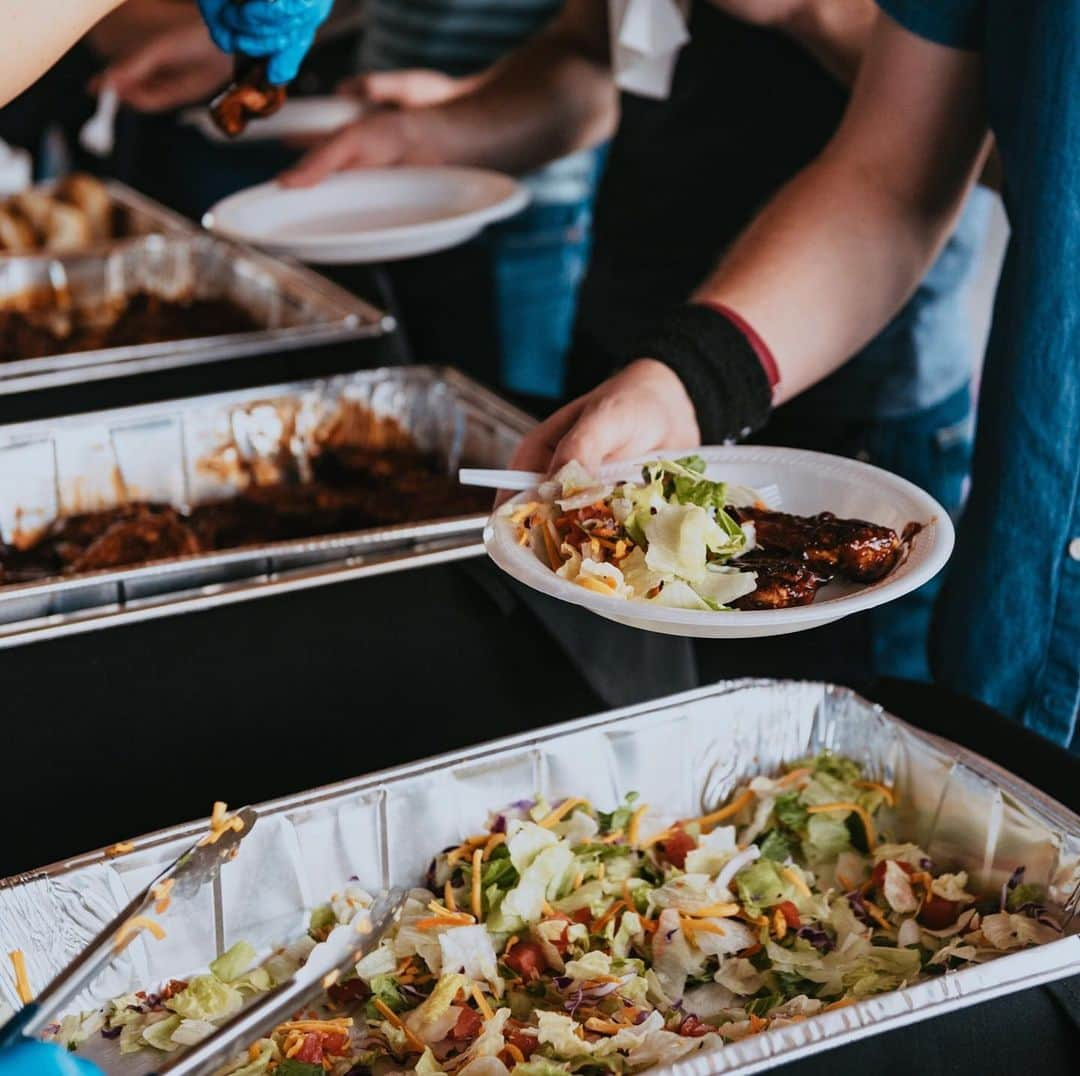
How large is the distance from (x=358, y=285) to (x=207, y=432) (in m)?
0.54

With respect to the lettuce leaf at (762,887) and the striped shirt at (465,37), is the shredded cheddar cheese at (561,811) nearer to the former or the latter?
the lettuce leaf at (762,887)

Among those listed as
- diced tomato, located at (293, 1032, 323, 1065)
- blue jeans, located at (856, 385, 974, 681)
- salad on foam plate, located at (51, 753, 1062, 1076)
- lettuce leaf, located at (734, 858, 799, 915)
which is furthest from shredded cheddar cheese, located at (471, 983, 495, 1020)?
blue jeans, located at (856, 385, 974, 681)

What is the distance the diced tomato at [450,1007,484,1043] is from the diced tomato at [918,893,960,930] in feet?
1.08

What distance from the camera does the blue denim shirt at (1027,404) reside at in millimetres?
1067

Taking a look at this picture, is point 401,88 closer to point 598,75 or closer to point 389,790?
point 598,75

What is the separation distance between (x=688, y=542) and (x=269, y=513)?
77 centimetres

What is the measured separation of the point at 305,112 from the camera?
2627 millimetres

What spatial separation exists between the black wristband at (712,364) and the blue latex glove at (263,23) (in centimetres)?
46

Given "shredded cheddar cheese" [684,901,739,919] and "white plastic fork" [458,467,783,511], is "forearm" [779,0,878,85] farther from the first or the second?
"shredded cheddar cheese" [684,901,739,919]

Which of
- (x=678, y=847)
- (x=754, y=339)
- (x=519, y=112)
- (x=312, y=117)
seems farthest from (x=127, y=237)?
(x=678, y=847)

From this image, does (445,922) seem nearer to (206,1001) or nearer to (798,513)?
(206,1001)

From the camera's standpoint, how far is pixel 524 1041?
84 cm

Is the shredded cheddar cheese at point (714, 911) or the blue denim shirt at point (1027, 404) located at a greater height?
the blue denim shirt at point (1027, 404)

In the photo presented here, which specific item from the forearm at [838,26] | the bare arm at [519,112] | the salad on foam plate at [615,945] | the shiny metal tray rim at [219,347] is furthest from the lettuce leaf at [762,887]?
the bare arm at [519,112]
